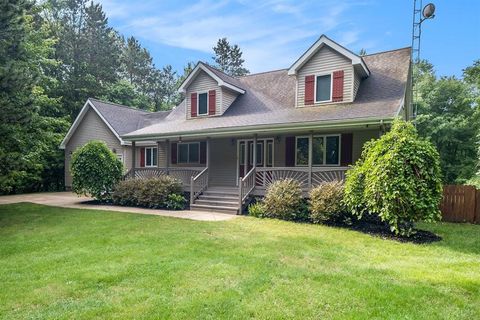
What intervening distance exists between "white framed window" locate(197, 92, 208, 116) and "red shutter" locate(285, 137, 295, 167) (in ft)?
16.1

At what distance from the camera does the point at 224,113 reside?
51.3ft

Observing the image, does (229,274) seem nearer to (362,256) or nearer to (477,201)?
(362,256)

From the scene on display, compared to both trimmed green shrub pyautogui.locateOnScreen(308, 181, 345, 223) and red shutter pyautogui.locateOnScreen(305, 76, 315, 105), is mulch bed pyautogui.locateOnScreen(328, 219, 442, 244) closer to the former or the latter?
trimmed green shrub pyautogui.locateOnScreen(308, 181, 345, 223)

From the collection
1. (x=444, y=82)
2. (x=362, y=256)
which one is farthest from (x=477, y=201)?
(x=444, y=82)

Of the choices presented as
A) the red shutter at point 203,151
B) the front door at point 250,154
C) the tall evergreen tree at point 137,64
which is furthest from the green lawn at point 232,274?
the tall evergreen tree at point 137,64

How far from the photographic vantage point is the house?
11414mm

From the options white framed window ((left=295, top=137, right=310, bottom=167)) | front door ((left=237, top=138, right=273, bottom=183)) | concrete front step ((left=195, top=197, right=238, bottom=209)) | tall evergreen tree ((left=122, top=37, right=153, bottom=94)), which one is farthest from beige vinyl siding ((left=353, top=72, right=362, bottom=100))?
tall evergreen tree ((left=122, top=37, right=153, bottom=94))

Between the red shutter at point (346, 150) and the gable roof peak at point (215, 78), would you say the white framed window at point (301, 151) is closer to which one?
the red shutter at point (346, 150)

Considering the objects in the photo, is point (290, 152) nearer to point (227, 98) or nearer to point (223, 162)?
point (223, 162)

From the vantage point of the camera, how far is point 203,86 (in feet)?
53.6

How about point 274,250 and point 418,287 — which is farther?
point 274,250

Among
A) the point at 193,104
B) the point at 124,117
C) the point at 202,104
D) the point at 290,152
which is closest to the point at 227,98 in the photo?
the point at 202,104

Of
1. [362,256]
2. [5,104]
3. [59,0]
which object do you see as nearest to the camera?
[362,256]

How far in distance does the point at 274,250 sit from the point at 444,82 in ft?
70.5
